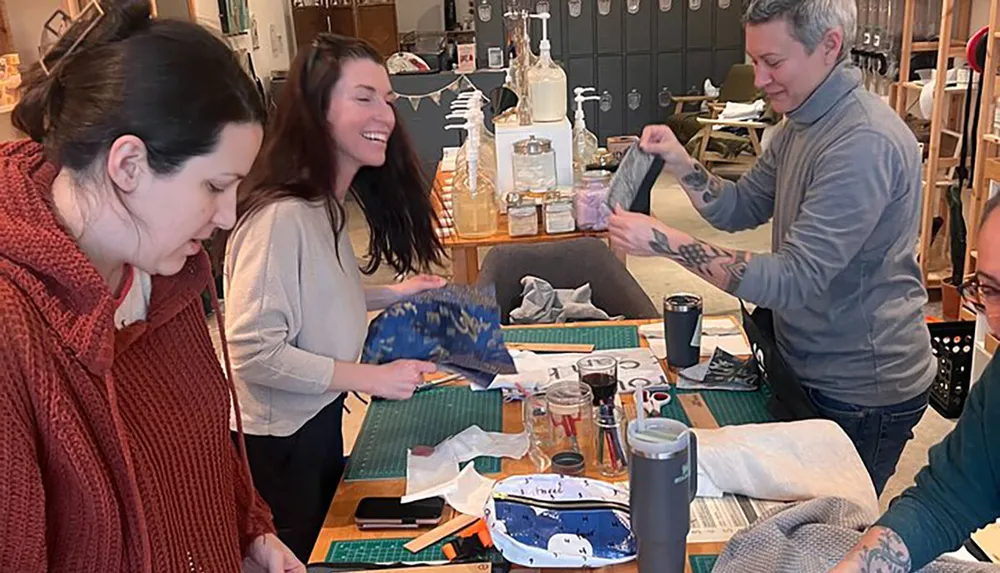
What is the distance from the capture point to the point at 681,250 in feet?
5.71

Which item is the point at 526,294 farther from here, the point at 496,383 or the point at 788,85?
the point at 788,85

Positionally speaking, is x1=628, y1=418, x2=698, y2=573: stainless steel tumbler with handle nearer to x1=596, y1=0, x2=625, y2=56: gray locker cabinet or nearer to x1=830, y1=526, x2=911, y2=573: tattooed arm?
x1=830, y1=526, x2=911, y2=573: tattooed arm

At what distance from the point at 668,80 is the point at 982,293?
769 cm

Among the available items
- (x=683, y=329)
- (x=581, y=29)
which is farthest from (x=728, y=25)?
(x=683, y=329)

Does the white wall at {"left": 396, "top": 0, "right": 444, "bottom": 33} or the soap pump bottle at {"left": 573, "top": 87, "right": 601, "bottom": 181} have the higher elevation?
the white wall at {"left": 396, "top": 0, "right": 444, "bottom": 33}

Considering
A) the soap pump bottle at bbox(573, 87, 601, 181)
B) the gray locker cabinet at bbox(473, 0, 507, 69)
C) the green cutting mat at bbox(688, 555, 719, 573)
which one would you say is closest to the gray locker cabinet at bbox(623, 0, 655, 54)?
the gray locker cabinet at bbox(473, 0, 507, 69)

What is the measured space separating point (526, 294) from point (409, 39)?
7544mm

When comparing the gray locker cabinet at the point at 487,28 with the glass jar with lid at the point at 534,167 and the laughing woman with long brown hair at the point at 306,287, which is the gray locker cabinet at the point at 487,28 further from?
the laughing woman with long brown hair at the point at 306,287

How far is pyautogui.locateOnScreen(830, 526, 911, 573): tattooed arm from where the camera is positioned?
115cm

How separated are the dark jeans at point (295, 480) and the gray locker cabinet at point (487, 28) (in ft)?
20.2

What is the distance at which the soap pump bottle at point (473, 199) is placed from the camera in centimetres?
310

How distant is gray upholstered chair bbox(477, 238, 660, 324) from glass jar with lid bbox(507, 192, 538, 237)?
0.07 m

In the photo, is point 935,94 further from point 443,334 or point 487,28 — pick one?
point 487,28

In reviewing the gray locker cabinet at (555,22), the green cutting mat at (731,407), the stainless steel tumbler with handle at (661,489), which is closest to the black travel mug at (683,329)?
the green cutting mat at (731,407)
